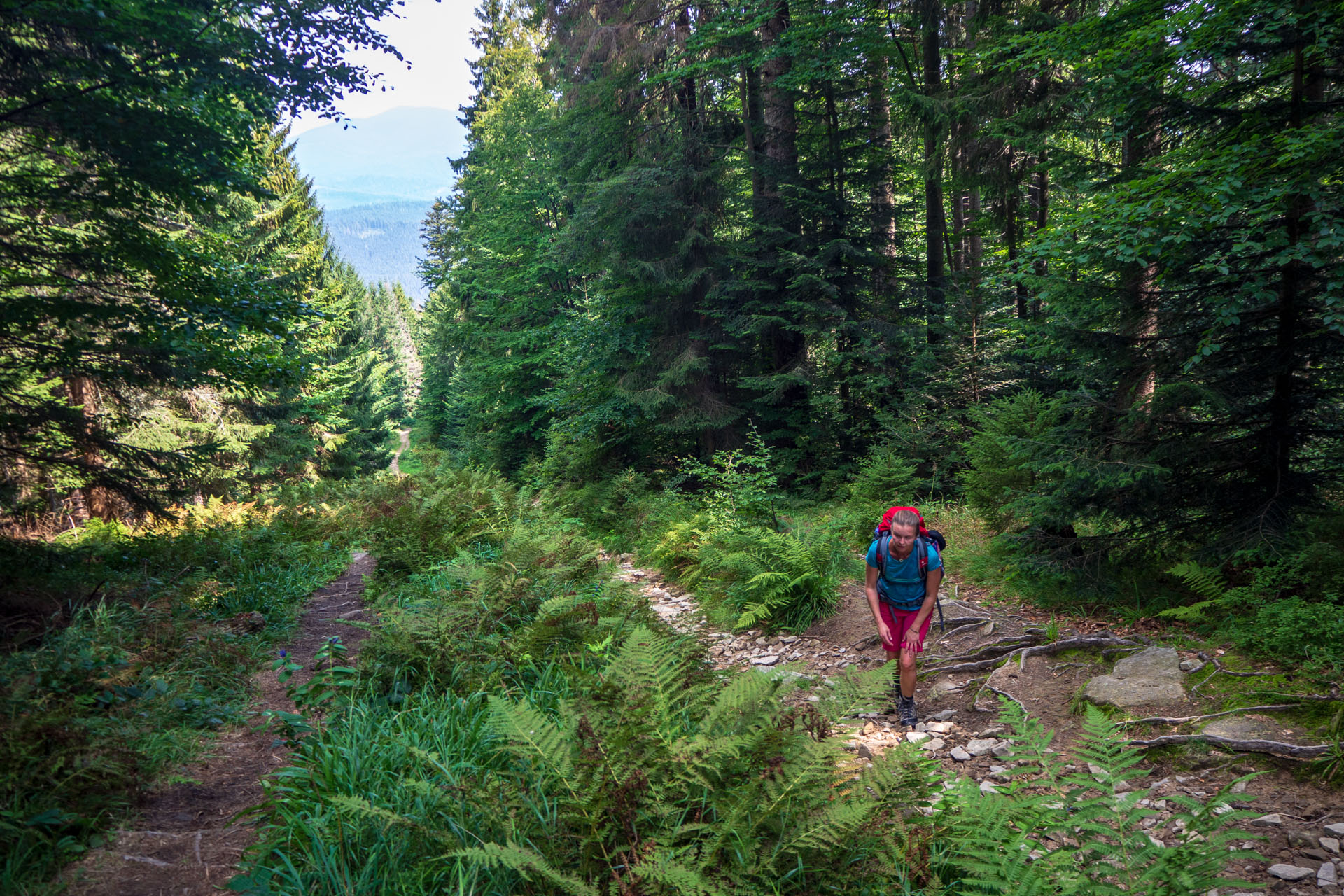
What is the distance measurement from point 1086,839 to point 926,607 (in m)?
2.48

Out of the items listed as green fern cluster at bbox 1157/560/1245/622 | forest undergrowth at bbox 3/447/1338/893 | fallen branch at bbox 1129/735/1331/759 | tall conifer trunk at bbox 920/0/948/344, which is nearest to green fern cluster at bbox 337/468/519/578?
forest undergrowth at bbox 3/447/1338/893

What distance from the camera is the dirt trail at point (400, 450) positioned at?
4938cm

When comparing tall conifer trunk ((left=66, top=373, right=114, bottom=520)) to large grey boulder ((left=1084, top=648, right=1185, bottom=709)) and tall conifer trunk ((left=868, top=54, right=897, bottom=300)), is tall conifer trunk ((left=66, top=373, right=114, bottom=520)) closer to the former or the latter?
large grey boulder ((left=1084, top=648, right=1185, bottom=709))

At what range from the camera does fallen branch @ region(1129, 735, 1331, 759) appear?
3602mm

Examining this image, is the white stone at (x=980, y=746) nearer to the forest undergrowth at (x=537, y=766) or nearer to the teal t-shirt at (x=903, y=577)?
the forest undergrowth at (x=537, y=766)

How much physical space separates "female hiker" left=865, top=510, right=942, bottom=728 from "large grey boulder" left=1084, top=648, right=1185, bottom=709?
3.98 ft

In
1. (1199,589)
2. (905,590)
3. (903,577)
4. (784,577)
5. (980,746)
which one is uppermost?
(903,577)

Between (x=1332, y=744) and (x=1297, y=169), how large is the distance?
3961 mm

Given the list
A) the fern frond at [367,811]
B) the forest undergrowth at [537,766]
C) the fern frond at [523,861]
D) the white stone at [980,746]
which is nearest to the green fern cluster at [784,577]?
the forest undergrowth at [537,766]

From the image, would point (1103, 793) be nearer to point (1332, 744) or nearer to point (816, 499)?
point (1332, 744)

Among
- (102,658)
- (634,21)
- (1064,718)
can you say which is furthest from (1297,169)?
(634,21)

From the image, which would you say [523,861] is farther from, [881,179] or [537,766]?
[881,179]

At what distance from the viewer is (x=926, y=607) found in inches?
197

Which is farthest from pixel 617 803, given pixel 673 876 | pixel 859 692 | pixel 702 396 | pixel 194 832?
pixel 702 396
